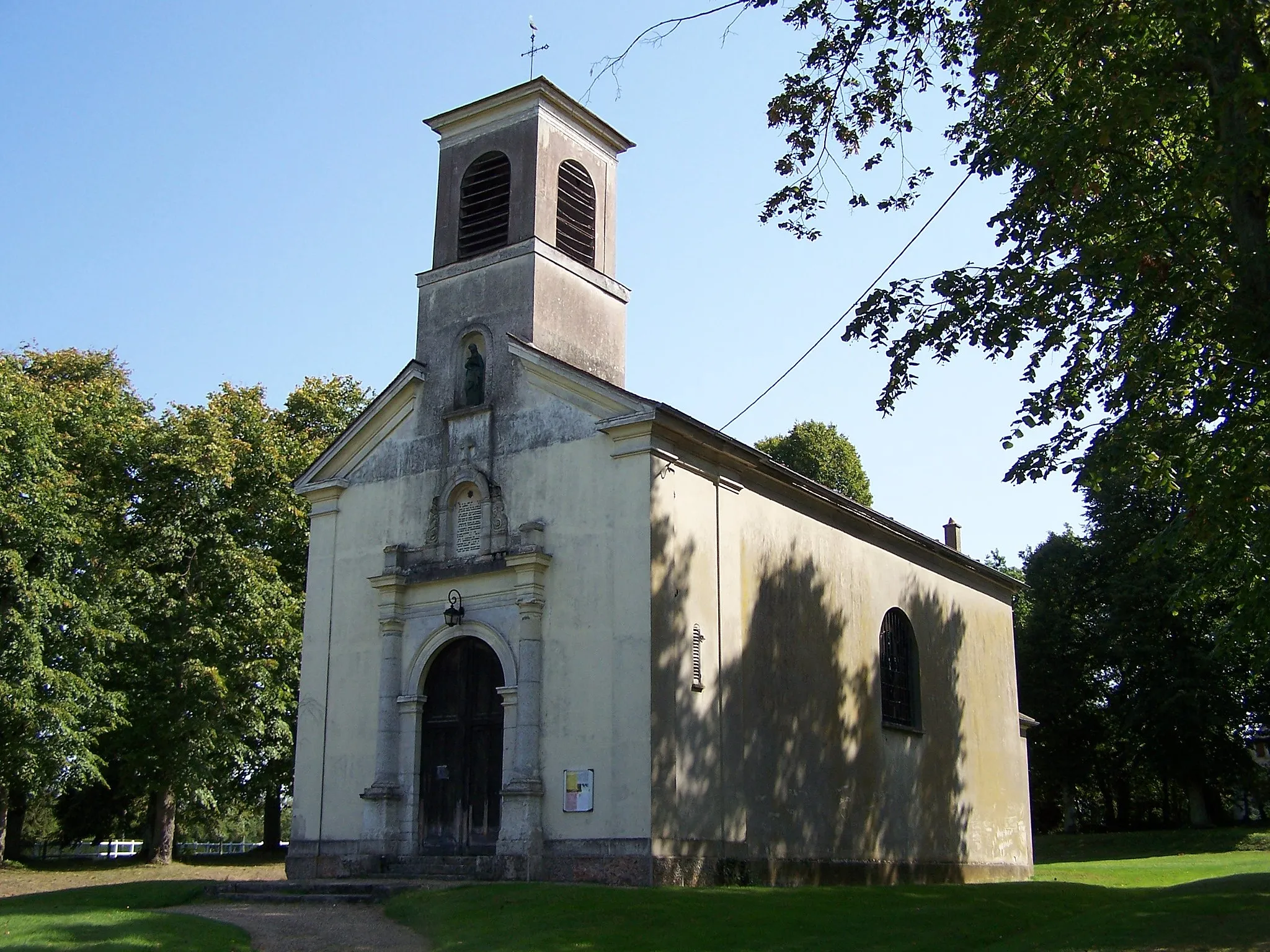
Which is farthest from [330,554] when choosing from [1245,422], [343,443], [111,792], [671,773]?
[111,792]

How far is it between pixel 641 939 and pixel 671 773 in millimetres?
5028

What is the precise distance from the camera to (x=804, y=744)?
21.6m

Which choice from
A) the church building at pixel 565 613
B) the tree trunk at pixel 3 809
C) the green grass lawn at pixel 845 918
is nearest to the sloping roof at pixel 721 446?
the church building at pixel 565 613

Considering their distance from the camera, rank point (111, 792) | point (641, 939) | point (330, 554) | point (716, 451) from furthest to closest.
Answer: point (111, 792), point (330, 554), point (716, 451), point (641, 939)

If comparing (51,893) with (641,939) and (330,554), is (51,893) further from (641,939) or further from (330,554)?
(641,939)

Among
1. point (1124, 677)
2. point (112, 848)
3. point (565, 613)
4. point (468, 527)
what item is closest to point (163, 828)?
point (468, 527)

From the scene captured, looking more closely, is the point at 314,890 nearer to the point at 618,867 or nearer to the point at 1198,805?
the point at 618,867

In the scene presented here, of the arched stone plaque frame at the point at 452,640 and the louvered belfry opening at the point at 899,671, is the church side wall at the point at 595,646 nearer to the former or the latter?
the arched stone plaque frame at the point at 452,640

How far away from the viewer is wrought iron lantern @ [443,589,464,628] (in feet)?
67.3

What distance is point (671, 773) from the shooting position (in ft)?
60.1

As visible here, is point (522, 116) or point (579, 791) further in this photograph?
point (522, 116)

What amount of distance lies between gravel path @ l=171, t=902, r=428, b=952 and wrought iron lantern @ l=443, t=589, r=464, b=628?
4.85 meters

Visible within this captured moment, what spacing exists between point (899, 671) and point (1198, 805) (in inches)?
1038

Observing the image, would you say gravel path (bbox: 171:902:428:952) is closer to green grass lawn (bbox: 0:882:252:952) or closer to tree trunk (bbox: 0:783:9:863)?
green grass lawn (bbox: 0:882:252:952)
